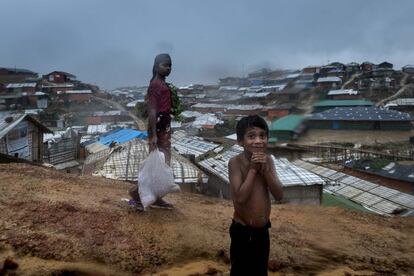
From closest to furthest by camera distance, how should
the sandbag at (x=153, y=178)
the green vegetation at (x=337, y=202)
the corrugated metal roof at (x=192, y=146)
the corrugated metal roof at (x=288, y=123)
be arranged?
the corrugated metal roof at (x=288, y=123) < the sandbag at (x=153, y=178) < the green vegetation at (x=337, y=202) < the corrugated metal roof at (x=192, y=146)

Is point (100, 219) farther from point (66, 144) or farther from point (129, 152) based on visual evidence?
point (66, 144)

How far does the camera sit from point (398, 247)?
15.8 ft

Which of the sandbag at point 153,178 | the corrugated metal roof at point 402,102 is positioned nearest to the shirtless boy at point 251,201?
the sandbag at point 153,178

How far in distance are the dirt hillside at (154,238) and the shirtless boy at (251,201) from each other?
85 centimetres

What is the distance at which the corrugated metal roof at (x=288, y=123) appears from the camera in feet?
8.74

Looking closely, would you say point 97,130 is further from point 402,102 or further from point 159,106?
point 159,106

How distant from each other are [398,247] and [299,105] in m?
3.04

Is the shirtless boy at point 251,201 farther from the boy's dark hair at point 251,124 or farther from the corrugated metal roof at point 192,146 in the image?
the corrugated metal roof at point 192,146

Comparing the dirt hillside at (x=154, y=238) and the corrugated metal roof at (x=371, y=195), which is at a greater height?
the dirt hillside at (x=154, y=238)

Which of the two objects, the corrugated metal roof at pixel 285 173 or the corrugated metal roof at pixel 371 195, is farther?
the corrugated metal roof at pixel 371 195

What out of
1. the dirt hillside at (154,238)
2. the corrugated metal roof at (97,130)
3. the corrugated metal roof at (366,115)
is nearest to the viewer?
the dirt hillside at (154,238)

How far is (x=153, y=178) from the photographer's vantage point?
4430mm

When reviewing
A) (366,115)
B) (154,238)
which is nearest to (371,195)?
(154,238)

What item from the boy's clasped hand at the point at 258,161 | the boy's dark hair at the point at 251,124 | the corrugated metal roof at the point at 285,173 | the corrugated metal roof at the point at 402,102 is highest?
the corrugated metal roof at the point at 402,102
